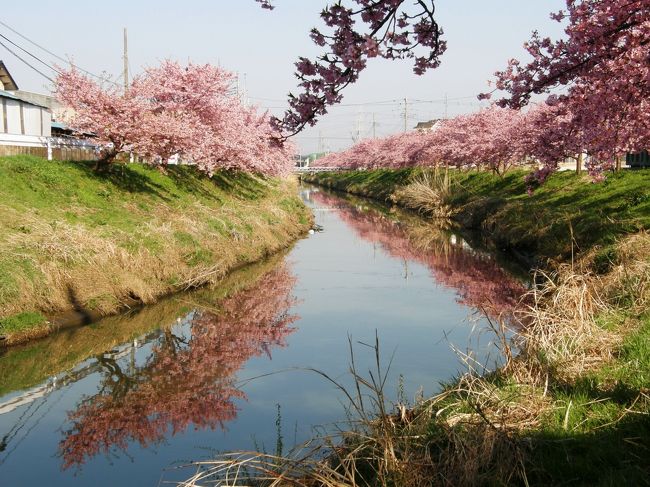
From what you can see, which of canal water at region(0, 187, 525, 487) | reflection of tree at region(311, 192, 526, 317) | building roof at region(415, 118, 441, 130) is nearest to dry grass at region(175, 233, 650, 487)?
canal water at region(0, 187, 525, 487)

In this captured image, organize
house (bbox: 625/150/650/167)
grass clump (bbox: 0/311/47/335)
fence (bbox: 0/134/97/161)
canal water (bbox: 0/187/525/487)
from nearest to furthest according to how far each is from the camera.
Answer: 1. canal water (bbox: 0/187/525/487)
2. grass clump (bbox: 0/311/47/335)
3. fence (bbox: 0/134/97/161)
4. house (bbox: 625/150/650/167)

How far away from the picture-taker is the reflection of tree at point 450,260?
18609mm

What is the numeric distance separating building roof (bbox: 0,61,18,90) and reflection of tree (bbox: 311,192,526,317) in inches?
1027

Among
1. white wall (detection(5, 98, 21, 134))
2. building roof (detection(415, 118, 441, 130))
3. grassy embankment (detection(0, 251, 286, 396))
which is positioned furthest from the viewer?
building roof (detection(415, 118, 441, 130))

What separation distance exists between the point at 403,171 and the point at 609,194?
4615 centimetres

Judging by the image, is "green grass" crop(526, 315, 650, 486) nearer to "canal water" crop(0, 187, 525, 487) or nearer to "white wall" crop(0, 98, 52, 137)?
"canal water" crop(0, 187, 525, 487)

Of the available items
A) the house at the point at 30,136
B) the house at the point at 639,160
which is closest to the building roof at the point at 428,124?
the house at the point at 639,160

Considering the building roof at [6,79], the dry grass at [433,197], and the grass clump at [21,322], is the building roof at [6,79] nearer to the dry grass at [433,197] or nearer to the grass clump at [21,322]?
the dry grass at [433,197]

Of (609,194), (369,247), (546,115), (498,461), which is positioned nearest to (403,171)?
(369,247)

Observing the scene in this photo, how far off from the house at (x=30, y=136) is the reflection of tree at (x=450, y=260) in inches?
585

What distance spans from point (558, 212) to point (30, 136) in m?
21.6

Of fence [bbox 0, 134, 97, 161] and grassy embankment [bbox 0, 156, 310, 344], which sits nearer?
grassy embankment [bbox 0, 156, 310, 344]

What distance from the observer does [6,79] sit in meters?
45.6

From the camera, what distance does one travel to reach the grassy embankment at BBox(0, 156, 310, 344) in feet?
46.2
